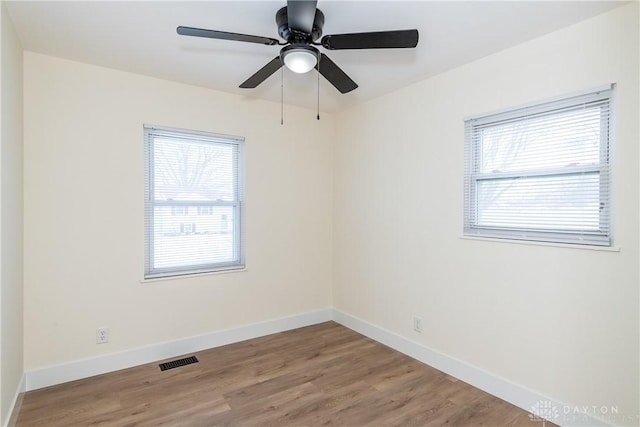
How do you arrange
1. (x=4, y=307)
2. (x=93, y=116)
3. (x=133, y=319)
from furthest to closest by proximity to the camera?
(x=133, y=319) < (x=93, y=116) < (x=4, y=307)

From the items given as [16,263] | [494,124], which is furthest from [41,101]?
[494,124]

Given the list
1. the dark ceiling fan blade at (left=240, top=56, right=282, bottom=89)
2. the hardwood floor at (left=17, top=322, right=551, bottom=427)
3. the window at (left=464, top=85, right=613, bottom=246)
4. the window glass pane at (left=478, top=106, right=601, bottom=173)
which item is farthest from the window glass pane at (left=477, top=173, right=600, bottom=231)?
the dark ceiling fan blade at (left=240, top=56, right=282, bottom=89)

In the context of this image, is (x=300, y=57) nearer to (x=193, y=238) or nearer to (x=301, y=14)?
(x=301, y=14)

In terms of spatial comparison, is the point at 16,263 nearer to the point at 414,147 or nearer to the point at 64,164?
the point at 64,164

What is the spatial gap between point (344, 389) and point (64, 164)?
9.40 feet

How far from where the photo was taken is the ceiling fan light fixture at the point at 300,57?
186 centimetres

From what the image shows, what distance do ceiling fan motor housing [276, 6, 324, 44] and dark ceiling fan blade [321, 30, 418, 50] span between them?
4.3 inches

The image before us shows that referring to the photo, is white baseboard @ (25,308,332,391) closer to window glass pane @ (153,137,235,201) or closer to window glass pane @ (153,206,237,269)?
window glass pane @ (153,206,237,269)

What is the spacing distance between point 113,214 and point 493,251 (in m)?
3.15

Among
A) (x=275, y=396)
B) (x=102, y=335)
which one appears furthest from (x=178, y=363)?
A: (x=275, y=396)

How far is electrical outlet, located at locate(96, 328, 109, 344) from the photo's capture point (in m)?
2.86

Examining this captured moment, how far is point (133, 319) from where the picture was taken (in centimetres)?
302

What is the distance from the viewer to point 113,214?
2.93 meters

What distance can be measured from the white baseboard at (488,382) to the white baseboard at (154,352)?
3.16 ft
